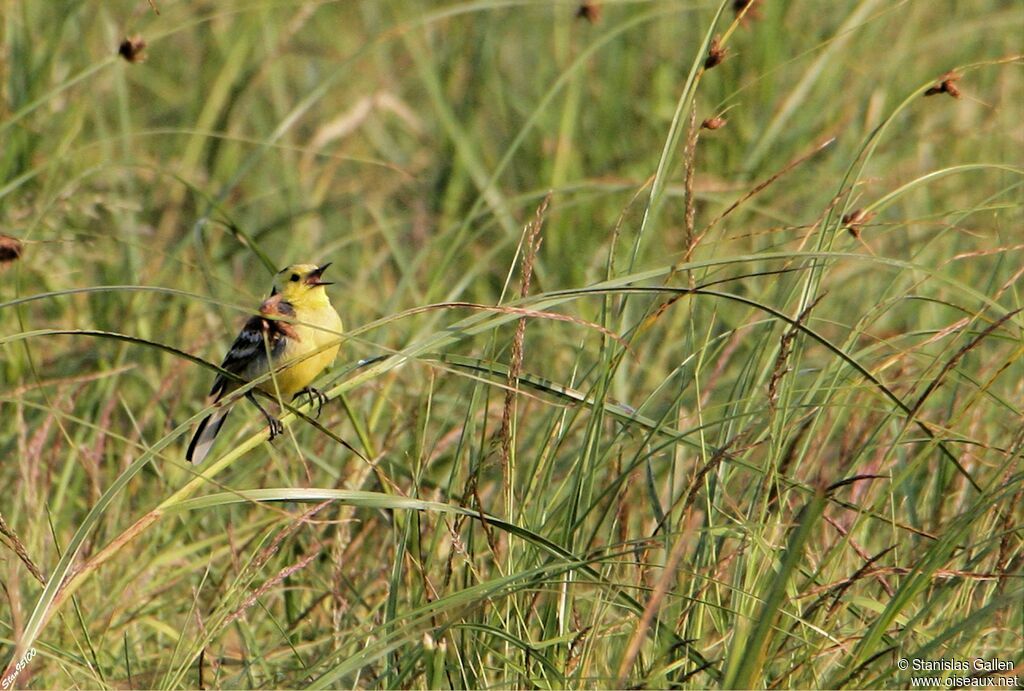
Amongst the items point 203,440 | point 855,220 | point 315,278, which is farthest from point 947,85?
point 203,440

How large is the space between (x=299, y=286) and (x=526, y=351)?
1.05m

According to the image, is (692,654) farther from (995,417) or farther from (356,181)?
(356,181)

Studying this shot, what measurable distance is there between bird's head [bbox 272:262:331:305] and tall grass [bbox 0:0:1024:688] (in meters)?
0.22

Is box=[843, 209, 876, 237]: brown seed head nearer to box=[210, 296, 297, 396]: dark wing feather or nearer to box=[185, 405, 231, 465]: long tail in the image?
box=[210, 296, 297, 396]: dark wing feather

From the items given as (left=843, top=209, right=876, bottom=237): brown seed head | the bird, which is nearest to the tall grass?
(left=843, top=209, right=876, bottom=237): brown seed head

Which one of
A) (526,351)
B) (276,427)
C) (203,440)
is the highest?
(276,427)

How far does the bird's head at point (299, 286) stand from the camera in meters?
4.41

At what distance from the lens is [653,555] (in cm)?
399

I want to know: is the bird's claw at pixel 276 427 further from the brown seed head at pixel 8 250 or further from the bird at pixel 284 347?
the brown seed head at pixel 8 250

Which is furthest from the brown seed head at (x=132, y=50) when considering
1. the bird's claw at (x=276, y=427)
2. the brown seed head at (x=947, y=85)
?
the brown seed head at (x=947, y=85)

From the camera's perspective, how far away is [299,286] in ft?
14.5

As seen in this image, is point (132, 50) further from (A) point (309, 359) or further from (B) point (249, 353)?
(B) point (249, 353)

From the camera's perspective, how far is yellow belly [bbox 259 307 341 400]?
385cm

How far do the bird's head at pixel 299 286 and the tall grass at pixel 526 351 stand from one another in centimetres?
22
